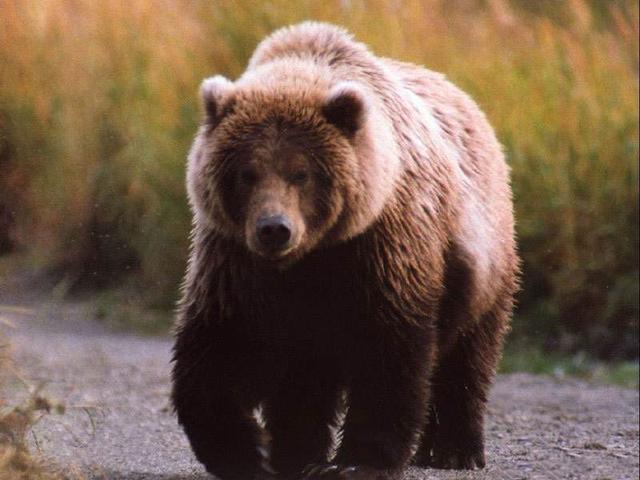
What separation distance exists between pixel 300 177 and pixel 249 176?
0.17 m

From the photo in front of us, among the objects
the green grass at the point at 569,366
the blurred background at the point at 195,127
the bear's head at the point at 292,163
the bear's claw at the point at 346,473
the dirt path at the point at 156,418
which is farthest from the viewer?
the blurred background at the point at 195,127

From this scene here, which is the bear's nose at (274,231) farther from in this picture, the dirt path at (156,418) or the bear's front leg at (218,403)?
the dirt path at (156,418)

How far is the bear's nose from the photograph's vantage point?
450 cm

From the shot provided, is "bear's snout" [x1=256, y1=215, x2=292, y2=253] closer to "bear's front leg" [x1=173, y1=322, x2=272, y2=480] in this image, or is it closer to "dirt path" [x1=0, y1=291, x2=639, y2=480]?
"bear's front leg" [x1=173, y1=322, x2=272, y2=480]

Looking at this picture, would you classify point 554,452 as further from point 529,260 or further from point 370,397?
point 529,260

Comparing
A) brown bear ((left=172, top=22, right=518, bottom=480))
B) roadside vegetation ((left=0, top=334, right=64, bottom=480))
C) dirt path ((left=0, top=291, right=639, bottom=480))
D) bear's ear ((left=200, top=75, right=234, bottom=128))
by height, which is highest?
bear's ear ((left=200, top=75, right=234, bottom=128))

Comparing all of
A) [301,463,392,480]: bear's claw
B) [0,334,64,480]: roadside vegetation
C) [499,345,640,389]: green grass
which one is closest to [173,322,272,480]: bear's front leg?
[301,463,392,480]: bear's claw

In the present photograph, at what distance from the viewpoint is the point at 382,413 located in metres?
4.86

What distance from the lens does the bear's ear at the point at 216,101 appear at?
15.8 feet

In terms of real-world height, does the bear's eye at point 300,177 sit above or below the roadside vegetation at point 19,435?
above

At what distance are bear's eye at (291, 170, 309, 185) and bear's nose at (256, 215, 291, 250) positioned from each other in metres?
0.19

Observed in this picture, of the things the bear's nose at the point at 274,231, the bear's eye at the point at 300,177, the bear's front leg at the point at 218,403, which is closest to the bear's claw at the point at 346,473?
the bear's front leg at the point at 218,403

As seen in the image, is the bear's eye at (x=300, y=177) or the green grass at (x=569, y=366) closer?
the bear's eye at (x=300, y=177)

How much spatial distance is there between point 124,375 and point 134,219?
260 cm
